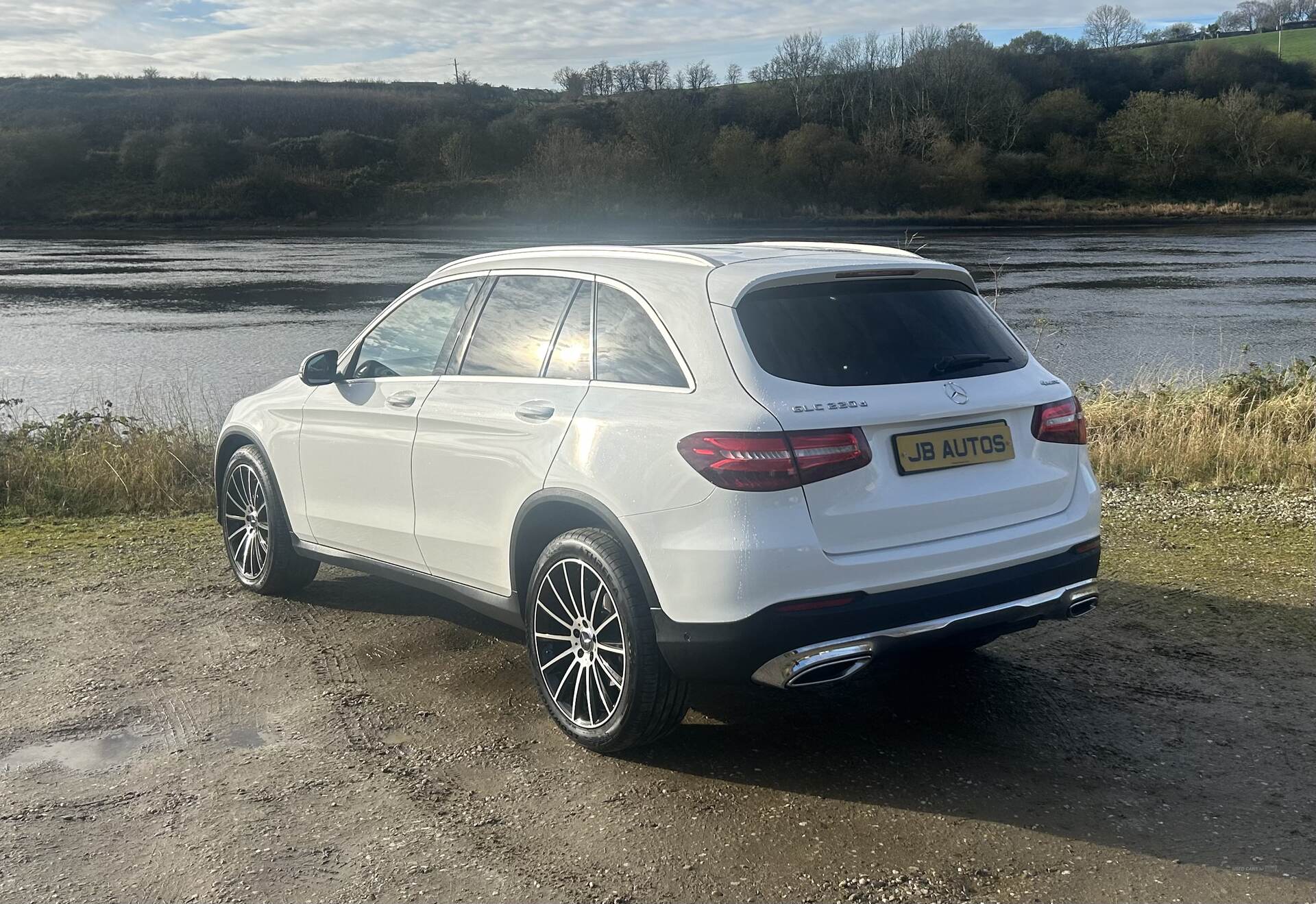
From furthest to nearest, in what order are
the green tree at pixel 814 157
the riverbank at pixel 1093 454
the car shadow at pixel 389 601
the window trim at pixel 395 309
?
1. the green tree at pixel 814 157
2. the riverbank at pixel 1093 454
3. the car shadow at pixel 389 601
4. the window trim at pixel 395 309

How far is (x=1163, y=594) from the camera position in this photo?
5.85 metres

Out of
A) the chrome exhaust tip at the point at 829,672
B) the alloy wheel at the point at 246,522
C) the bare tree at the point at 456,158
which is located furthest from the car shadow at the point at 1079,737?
the bare tree at the point at 456,158

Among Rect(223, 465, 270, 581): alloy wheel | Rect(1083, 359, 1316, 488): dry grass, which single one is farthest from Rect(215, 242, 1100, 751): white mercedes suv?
Rect(1083, 359, 1316, 488): dry grass

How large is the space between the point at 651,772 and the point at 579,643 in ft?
1.62

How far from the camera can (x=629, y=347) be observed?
4105 millimetres

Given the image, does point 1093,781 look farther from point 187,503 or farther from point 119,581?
point 187,503

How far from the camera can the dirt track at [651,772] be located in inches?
129

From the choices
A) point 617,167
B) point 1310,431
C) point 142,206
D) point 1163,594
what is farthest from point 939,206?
point 1163,594

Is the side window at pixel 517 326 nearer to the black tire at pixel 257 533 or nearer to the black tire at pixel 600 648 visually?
the black tire at pixel 600 648

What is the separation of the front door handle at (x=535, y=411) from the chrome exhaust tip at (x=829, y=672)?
1272mm

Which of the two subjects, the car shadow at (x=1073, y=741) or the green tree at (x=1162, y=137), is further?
the green tree at (x=1162, y=137)

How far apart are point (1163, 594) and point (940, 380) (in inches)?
105

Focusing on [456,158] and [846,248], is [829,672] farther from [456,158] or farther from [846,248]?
[456,158]

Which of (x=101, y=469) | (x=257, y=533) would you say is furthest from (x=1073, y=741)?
(x=101, y=469)
